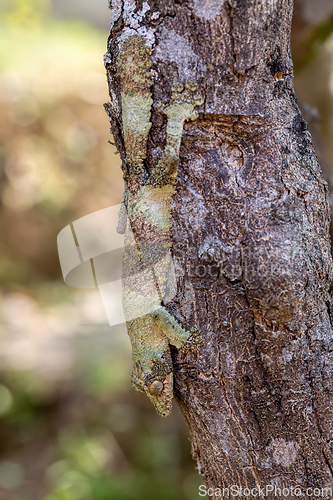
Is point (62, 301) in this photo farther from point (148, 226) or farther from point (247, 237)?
point (247, 237)

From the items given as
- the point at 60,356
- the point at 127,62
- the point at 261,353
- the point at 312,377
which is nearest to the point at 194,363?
the point at 261,353

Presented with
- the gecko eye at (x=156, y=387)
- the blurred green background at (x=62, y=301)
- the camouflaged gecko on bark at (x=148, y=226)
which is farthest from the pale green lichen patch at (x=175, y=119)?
the blurred green background at (x=62, y=301)

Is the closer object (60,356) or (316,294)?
(316,294)

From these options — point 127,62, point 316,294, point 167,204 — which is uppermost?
point 127,62

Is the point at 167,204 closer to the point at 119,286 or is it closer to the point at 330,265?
the point at 119,286

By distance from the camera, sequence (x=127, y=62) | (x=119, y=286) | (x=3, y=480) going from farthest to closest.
A: (x=3, y=480), (x=119, y=286), (x=127, y=62)

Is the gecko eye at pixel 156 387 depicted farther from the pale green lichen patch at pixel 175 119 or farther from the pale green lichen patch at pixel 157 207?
the pale green lichen patch at pixel 175 119

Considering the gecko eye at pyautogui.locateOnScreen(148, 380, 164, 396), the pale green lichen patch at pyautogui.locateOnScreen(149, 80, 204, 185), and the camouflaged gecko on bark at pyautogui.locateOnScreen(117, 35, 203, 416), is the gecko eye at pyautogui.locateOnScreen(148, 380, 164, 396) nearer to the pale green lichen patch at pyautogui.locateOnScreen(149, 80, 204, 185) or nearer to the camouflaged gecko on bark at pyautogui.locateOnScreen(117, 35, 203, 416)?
the camouflaged gecko on bark at pyautogui.locateOnScreen(117, 35, 203, 416)
